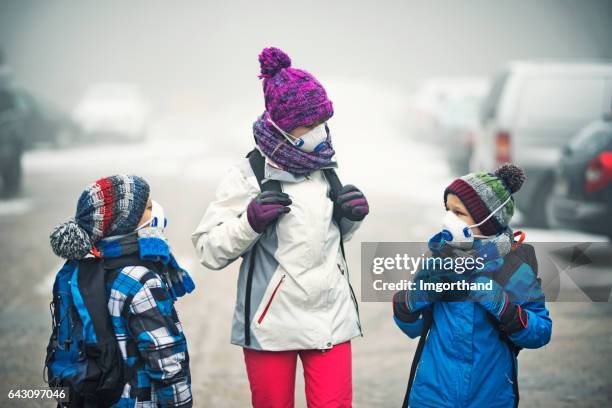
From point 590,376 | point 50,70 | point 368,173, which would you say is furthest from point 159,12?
point 590,376

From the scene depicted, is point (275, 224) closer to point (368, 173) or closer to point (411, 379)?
point (411, 379)

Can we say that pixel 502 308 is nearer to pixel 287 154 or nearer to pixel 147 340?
pixel 287 154

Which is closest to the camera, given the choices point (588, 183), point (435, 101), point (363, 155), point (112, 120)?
point (588, 183)

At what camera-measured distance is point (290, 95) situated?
10.8 feet

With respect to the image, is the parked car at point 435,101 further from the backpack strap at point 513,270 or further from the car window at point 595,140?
the backpack strap at point 513,270

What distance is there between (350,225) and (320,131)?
439mm

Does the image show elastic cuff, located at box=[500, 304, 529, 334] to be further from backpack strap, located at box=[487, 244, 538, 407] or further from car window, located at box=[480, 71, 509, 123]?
car window, located at box=[480, 71, 509, 123]

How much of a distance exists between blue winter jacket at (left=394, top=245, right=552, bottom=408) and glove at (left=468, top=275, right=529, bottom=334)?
33 millimetres

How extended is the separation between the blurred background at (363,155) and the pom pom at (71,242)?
87.2 inches

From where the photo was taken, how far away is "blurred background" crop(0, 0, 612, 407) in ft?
18.9

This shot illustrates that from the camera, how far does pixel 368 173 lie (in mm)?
15750

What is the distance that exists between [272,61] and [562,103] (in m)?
7.57

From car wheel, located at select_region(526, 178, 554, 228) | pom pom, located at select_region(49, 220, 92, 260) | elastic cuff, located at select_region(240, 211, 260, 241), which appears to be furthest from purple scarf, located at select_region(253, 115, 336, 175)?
car wheel, located at select_region(526, 178, 554, 228)

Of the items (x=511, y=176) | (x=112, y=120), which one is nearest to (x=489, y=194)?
(x=511, y=176)
